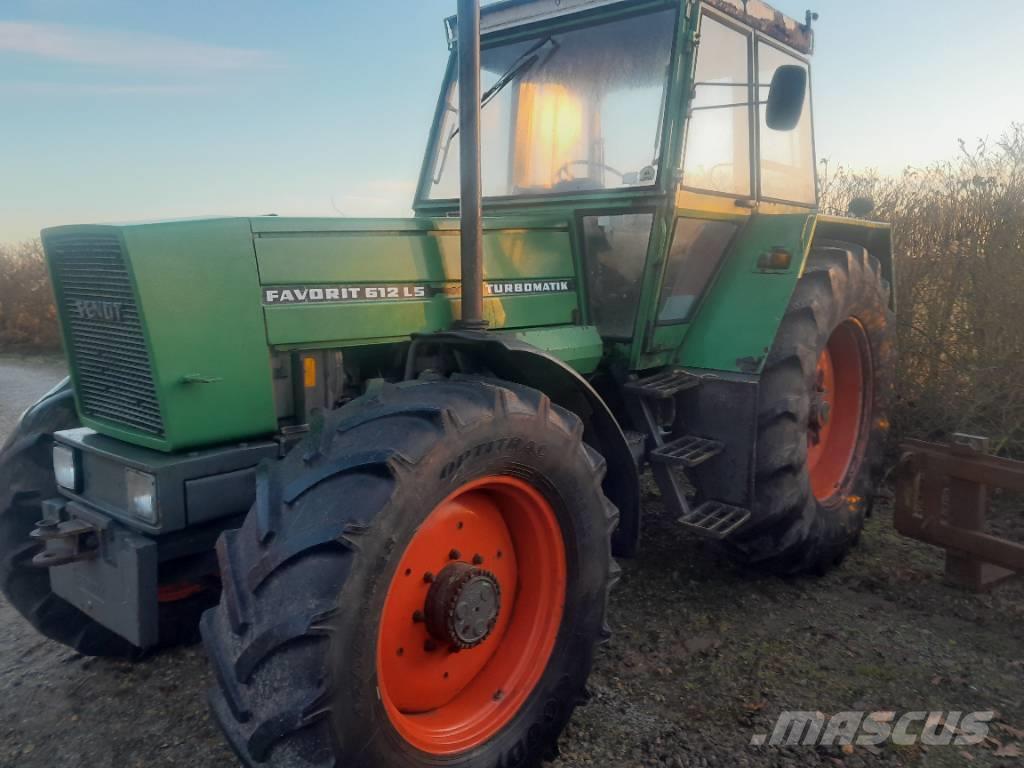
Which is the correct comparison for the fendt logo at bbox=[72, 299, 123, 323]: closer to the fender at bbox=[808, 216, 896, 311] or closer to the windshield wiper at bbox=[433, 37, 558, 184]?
the windshield wiper at bbox=[433, 37, 558, 184]

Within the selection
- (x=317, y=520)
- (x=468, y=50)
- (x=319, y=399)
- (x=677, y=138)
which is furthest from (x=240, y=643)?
(x=677, y=138)

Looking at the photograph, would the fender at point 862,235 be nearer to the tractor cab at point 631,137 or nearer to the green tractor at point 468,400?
the green tractor at point 468,400

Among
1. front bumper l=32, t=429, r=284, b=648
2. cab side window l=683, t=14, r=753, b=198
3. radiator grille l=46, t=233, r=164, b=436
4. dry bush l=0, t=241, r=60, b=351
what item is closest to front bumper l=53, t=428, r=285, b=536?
front bumper l=32, t=429, r=284, b=648

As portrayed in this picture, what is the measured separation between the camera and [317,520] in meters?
1.97

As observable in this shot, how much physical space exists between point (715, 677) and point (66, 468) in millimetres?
2338

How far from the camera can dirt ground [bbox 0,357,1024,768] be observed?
2633 millimetres

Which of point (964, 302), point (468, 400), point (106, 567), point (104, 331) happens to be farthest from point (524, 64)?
point (964, 302)

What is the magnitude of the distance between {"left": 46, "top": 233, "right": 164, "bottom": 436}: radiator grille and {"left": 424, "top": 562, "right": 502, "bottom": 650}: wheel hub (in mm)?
923

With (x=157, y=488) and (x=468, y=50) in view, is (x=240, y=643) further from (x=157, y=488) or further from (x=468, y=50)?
(x=468, y=50)

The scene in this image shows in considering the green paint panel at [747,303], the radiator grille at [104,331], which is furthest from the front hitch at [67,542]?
the green paint panel at [747,303]

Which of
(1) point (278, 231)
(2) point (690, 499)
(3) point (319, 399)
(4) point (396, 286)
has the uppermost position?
(1) point (278, 231)

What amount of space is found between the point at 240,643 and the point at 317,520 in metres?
0.32

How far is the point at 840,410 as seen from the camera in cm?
445

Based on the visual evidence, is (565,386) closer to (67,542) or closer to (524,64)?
(524,64)
